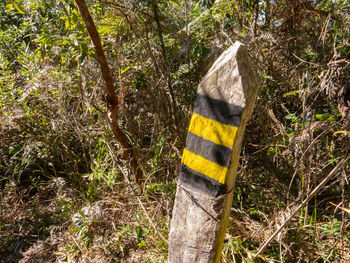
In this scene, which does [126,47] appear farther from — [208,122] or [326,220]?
[326,220]

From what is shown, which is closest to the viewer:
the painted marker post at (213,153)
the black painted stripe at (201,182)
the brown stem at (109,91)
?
the painted marker post at (213,153)

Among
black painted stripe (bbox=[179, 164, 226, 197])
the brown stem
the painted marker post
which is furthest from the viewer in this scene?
the brown stem

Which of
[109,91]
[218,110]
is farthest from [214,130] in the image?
[109,91]

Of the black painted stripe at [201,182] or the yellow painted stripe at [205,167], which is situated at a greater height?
the yellow painted stripe at [205,167]

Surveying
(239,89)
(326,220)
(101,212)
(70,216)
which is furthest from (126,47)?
(326,220)

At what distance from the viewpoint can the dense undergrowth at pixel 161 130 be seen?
1.94m

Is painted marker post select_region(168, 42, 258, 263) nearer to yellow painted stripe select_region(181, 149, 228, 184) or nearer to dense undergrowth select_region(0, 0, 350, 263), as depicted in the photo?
yellow painted stripe select_region(181, 149, 228, 184)

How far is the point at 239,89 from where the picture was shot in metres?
0.89

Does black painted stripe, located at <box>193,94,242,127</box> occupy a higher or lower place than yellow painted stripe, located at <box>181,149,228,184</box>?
higher

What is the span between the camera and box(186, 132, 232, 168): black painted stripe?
3.17 ft

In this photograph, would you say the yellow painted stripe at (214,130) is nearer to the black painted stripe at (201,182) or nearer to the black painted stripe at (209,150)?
the black painted stripe at (209,150)

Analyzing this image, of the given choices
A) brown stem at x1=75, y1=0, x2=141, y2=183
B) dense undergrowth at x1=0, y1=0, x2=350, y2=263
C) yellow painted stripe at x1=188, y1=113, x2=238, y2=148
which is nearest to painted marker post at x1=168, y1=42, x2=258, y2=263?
yellow painted stripe at x1=188, y1=113, x2=238, y2=148

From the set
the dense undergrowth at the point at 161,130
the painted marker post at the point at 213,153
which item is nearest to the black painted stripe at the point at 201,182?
the painted marker post at the point at 213,153

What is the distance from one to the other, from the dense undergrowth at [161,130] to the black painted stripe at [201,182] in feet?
3.34
